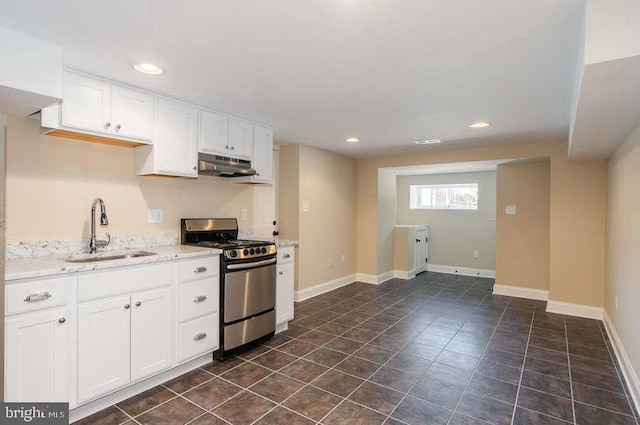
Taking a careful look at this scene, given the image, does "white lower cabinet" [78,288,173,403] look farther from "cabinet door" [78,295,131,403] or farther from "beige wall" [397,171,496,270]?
"beige wall" [397,171,496,270]

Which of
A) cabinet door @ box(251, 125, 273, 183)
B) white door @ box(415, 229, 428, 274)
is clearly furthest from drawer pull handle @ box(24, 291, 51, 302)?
white door @ box(415, 229, 428, 274)

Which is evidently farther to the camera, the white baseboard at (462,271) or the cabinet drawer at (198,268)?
the white baseboard at (462,271)

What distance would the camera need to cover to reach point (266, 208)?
4629 millimetres

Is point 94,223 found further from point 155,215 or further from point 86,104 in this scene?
point 86,104

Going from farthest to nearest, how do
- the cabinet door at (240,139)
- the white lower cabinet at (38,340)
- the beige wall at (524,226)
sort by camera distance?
the beige wall at (524,226), the cabinet door at (240,139), the white lower cabinet at (38,340)

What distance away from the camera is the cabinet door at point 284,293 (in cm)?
356

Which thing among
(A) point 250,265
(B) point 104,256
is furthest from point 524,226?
(B) point 104,256

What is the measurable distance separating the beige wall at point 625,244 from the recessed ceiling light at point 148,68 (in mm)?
3449

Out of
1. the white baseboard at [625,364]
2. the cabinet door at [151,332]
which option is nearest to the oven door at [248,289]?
the cabinet door at [151,332]

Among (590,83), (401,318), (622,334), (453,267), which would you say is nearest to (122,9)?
(590,83)

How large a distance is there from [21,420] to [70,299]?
0.64 m

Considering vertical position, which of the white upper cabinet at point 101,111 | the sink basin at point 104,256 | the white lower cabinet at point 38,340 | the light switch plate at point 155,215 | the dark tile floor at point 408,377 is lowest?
the dark tile floor at point 408,377

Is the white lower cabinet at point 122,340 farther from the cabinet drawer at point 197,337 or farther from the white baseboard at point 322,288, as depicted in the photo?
the white baseboard at point 322,288

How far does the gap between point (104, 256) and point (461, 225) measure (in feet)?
20.0
